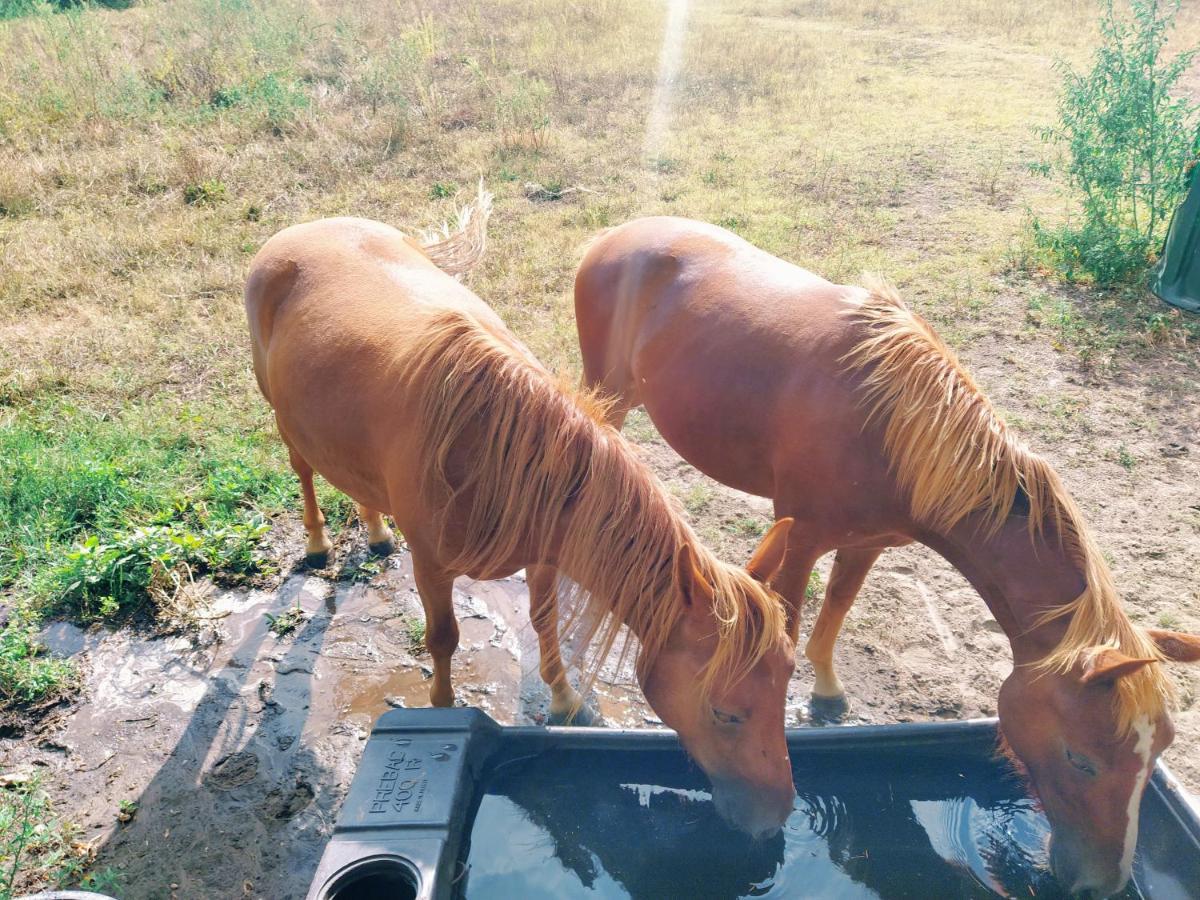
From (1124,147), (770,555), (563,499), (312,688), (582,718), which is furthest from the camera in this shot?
(1124,147)

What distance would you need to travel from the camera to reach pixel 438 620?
2783mm

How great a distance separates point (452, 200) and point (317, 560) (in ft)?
16.2

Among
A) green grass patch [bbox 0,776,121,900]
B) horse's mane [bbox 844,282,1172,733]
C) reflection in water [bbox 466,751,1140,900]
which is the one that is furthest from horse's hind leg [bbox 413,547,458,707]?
horse's mane [bbox 844,282,1172,733]

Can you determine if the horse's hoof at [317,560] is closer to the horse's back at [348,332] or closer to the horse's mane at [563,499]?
the horse's back at [348,332]

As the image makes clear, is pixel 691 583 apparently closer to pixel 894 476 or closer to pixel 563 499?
pixel 563 499

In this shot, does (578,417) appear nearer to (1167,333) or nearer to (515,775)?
(515,775)

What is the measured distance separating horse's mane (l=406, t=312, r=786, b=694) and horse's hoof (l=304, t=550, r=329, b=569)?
151 centimetres

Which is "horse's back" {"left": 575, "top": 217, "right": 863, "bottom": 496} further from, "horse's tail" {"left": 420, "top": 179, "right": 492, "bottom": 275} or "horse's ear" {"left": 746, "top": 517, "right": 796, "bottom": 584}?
"horse's ear" {"left": 746, "top": 517, "right": 796, "bottom": 584}

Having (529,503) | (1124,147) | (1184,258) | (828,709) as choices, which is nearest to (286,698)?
(529,503)

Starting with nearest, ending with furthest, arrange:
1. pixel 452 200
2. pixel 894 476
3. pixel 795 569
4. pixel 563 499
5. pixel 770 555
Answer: pixel 770 555
pixel 563 499
pixel 894 476
pixel 795 569
pixel 452 200

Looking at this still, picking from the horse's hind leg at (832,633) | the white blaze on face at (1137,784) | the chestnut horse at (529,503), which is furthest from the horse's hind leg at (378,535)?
the white blaze on face at (1137,784)

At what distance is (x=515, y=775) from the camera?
7.72 feet

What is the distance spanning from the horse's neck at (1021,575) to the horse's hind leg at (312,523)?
2.74m

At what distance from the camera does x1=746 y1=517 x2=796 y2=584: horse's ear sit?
6.78 ft
